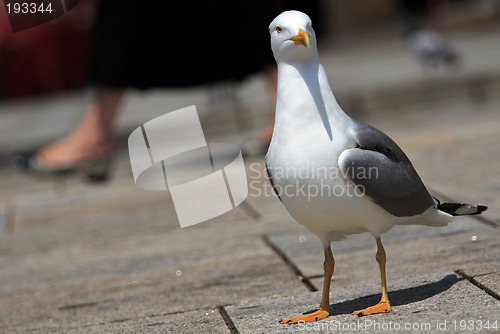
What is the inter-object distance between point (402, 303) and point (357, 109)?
6010mm

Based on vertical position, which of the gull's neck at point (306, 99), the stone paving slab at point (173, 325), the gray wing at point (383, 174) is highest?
the gull's neck at point (306, 99)

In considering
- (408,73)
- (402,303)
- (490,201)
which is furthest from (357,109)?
(402,303)

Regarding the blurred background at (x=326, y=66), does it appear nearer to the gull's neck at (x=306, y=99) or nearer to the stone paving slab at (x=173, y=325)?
the stone paving slab at (x=173, y=325)

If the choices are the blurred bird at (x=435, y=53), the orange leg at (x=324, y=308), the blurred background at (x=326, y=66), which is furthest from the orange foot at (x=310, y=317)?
the blurred bird at (x=435, y=53)

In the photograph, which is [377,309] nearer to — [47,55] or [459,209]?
[459,209]

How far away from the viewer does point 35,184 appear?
23.7 ft

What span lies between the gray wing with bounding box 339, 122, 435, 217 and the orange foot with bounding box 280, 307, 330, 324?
388 millimetres

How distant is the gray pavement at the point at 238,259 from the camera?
2.93m

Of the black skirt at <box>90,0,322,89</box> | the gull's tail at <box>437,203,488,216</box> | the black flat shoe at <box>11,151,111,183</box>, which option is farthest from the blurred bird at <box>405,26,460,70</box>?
the gull's tail at <box>437,203,488,216</box>

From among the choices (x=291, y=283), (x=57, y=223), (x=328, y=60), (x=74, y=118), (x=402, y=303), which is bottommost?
(x=328, y=60)

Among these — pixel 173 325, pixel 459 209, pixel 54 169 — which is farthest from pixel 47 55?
pixel 459 209

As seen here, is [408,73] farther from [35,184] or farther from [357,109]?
[35,184]

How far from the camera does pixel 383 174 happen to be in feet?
8.89

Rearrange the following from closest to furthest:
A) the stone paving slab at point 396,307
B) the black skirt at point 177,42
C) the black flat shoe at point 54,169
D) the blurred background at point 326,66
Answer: the stone paving slab at point 396,307 → the black skirt at point 177,42 → the black flat shoe at point 54,169 → the blurred background at point 326,66
